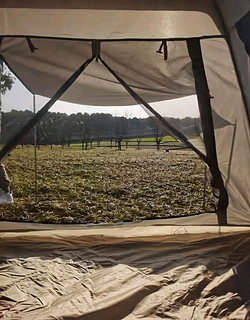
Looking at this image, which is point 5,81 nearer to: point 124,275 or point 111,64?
point 111,64

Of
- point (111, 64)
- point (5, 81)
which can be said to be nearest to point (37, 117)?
point (5, 81)

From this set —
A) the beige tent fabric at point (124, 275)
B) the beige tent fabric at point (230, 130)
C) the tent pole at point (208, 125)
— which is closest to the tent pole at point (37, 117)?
the beige tent fabric at point (124, 275)

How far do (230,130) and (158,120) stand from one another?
1.44 ft

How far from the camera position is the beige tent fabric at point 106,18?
1.78 metres

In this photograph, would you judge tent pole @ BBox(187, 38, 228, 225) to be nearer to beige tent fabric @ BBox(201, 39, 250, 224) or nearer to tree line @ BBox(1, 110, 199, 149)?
beige tent fabric @ BBox(201, 39, 250, 224)

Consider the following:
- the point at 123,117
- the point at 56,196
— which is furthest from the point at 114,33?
the point at 56,196

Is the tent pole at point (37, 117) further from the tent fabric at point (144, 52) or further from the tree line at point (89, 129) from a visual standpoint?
the tree line at point (89, 129)

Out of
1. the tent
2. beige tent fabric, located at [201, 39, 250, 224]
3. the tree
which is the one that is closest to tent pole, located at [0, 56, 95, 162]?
the tent

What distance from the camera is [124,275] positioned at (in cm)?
150

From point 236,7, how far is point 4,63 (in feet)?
4.16

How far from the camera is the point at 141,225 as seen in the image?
2.24m

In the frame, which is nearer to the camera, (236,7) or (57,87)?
(236,7)

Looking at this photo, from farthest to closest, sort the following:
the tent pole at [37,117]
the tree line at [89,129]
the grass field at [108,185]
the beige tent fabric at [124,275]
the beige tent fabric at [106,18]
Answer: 1. the grass field at [108,185]
2. the tree line at [89,129]
3. the tent pole at [37,117]
4. the beige tent fabric at [106,18]
5. the beige tent fabric at [124,275]

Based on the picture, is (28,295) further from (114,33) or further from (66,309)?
(114,33)
